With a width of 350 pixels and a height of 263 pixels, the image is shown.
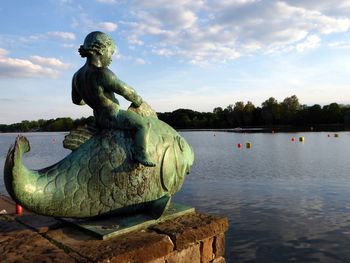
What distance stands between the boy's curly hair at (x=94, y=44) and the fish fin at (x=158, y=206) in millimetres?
1921

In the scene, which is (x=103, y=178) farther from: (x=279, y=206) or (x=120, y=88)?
(x=279, y=206)

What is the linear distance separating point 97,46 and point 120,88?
22.4 inches

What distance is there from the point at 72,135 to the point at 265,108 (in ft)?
366

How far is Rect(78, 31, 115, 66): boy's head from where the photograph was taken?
426 centimetres

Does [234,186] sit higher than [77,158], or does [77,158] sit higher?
[77,158]

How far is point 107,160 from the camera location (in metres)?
4.17

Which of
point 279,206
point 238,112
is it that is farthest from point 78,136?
point 238,112

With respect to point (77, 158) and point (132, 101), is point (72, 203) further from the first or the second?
point (132, 101)

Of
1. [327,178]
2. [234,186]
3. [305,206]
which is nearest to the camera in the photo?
[305,206]

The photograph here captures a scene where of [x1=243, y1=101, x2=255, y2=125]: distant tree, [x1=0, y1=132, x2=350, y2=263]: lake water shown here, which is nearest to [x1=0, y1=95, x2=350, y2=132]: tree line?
[x1=243, y1=101, x2=255, y2=125]: distant tree

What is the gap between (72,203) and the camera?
4062 millimetres

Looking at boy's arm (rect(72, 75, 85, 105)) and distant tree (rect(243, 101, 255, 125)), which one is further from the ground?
distant tree (rect(243, 101, 255, 125))

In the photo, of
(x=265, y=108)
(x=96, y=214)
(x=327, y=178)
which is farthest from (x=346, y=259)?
(x=265, y=108)

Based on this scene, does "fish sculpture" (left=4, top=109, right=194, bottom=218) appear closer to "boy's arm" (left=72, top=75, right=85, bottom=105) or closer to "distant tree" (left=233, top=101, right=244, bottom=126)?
"boy's arm" (left=72, top=75, right=85, bottom=105)
